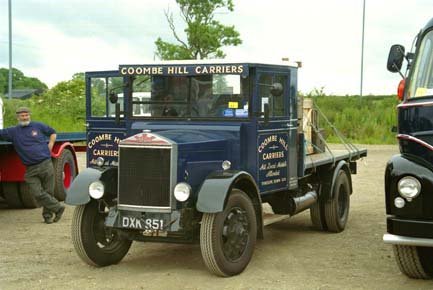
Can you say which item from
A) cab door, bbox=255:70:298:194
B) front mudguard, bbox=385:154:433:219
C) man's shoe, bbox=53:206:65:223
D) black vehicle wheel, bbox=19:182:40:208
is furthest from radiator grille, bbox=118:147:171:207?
black vehicle wheel, bbox=19:182:40:208

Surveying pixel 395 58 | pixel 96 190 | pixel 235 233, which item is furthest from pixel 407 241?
pixel 96 190

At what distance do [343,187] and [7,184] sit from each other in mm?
5390

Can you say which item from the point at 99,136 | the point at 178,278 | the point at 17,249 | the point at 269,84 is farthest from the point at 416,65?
the point at 99,136

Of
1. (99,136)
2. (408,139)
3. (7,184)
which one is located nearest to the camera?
(408,139)

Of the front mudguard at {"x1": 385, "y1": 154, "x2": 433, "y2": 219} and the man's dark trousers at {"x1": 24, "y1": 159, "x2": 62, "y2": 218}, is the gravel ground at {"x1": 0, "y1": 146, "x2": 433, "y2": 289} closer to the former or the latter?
the man's dark trousers at {"x1": 24, "y1": 159, "x2": 62, "y2": 218}

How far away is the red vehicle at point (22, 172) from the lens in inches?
457

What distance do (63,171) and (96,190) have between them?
17.8 feet

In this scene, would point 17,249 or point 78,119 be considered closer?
point 17,249

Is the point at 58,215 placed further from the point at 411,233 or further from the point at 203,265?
the point at 411,233

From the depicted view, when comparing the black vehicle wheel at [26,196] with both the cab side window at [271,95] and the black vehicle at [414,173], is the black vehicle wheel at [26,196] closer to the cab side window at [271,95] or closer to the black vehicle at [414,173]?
the cab side window at [271,95]

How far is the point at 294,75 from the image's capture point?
29.1 feet

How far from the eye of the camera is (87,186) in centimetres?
746

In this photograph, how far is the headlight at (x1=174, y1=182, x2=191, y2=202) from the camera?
6.95m

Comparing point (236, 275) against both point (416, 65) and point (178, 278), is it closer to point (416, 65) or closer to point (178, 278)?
point (178, 278)
